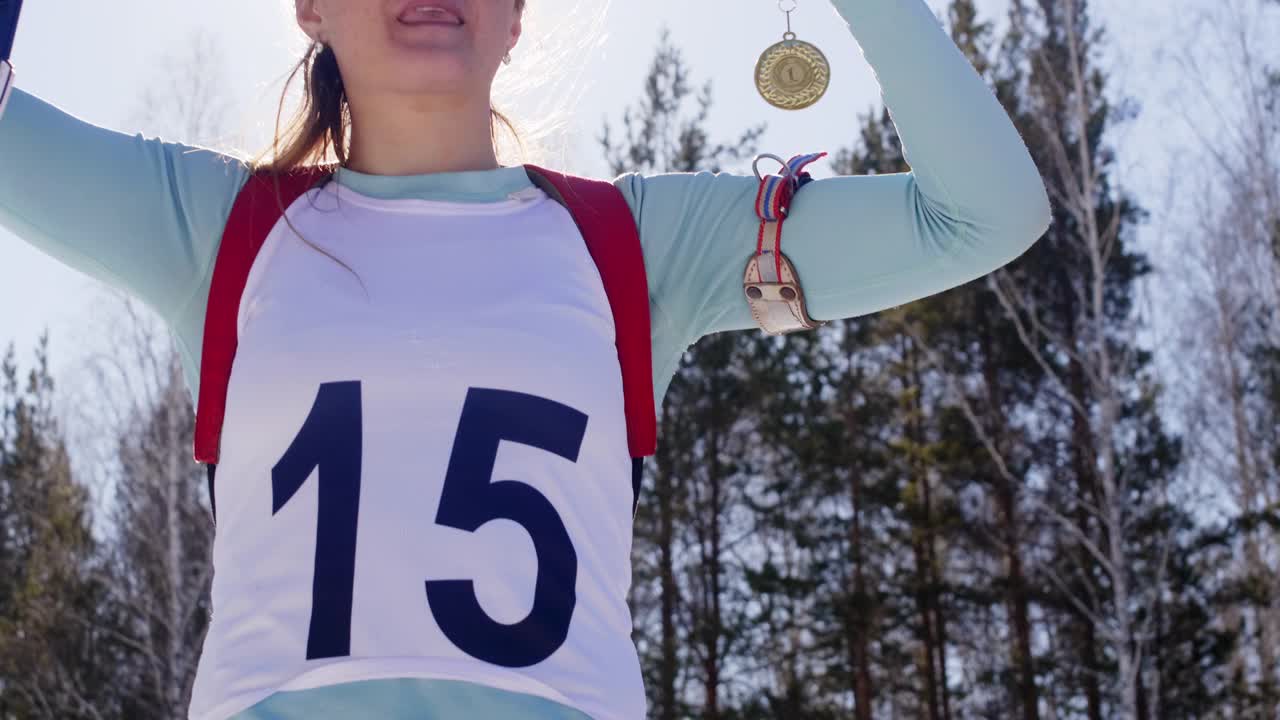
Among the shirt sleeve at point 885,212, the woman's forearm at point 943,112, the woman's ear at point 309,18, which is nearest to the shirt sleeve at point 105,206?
the woman's ear at point 309,18

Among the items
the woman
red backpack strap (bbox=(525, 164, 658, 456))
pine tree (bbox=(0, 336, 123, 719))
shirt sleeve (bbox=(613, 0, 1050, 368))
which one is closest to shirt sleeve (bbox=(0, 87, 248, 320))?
the woman

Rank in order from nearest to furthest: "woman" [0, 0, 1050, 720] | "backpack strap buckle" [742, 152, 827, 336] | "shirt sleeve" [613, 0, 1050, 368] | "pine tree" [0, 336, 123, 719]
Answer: "woman" [0, 0, 1050, 720] < "shirt sleeve" [613, 0, 1050, 368] < "backpack strap buckle" [742, 152, 827, 336] < "pine tree" [0, 336, 123, 719]

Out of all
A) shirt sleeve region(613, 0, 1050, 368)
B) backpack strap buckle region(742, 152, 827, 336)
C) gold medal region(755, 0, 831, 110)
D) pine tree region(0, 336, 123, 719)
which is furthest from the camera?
pine tree region(0, 336, 123, 719)

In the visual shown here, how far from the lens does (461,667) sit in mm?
1217

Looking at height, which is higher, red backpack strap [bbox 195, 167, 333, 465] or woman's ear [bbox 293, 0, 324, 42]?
woman's ear [bbox 293, 0, 324, 42]

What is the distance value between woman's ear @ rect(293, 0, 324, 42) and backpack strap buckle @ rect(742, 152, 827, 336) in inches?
21.5

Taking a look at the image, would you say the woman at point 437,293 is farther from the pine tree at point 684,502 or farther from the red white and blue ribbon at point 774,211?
the pine tree at point 684,502

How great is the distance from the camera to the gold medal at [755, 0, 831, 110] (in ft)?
6.27

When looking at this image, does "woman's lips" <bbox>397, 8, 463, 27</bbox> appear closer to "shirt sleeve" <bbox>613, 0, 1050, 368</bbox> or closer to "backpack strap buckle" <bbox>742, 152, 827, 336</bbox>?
"shirt sleeve" <bbox>613, 0, 1050, 368</bbox>

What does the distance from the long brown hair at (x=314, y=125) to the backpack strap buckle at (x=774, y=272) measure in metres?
0.33

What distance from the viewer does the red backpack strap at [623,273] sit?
4.62 feet

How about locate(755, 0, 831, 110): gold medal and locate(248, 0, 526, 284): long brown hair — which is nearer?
locate(248, 0, 526, 284): long brown hair

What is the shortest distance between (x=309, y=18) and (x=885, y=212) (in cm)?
70

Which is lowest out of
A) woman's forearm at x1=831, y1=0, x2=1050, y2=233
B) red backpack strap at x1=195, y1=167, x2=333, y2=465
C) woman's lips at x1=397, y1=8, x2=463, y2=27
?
red backpack strap at x1=195, y1=167, x2=333, y2=465
